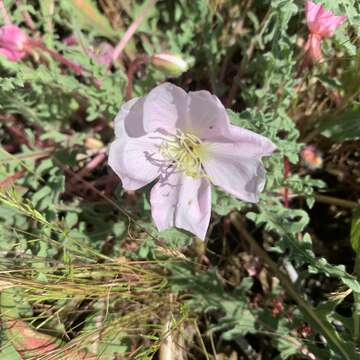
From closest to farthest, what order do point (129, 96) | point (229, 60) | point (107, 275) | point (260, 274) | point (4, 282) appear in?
point (4, 282), point (107, 275), point (129, 96), point (260, 274), point (229, 60)

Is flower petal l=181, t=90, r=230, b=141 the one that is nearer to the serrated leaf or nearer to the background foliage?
the background foliage

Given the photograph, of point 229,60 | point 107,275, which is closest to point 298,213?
point 107,275

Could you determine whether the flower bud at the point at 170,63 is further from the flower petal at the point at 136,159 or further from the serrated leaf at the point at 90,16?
the serrated leaf at the point at 90,16

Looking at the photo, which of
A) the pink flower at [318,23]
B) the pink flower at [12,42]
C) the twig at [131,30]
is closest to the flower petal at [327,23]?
the pink flower at [318,23]

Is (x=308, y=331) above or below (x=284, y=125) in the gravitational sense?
below

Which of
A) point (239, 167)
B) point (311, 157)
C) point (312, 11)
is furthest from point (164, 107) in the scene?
point (311, 157)

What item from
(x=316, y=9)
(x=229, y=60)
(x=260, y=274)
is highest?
(x=316, y=9)

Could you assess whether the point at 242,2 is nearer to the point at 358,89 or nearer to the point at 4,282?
the point at 358,89

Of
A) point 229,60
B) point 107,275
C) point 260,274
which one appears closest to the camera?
point 107,275
